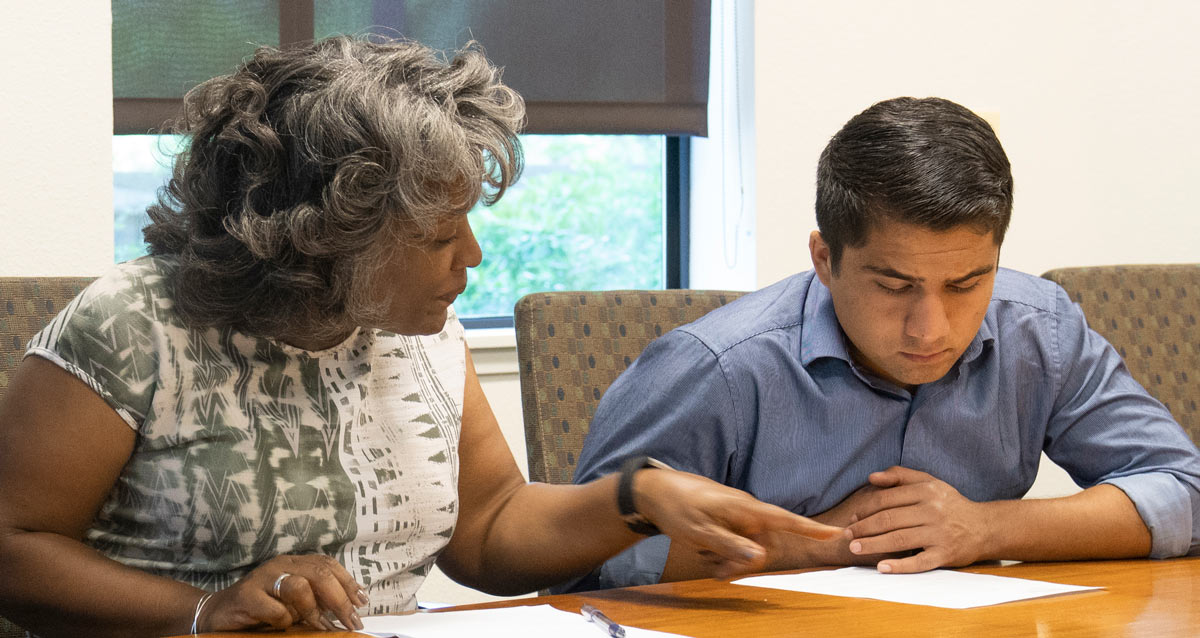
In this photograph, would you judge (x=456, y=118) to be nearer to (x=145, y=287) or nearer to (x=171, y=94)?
(x=145, y=287)

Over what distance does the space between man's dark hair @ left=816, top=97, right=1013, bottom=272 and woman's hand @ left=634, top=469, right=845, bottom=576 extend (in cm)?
37

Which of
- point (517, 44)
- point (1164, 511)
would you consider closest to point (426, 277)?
point (1164, 511)

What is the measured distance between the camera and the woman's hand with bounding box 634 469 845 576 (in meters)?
1.20

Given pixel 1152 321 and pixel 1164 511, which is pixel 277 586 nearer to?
pixel 1164 511

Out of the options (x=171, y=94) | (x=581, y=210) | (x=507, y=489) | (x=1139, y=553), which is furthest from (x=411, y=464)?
(x=581, y=210)

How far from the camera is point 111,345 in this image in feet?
3.90

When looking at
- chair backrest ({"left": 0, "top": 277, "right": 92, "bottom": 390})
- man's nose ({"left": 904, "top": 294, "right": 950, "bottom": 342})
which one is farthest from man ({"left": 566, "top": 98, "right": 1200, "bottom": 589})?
chair backrest ({"left": 0, "top": 277, "right": 92, "bottom": 390})

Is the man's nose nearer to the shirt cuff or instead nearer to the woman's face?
the shirt cuff

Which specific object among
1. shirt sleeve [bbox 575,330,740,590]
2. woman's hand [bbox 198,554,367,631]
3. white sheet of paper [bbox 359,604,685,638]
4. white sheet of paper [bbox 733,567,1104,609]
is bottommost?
white sheet of paper [bbox 733,567,1104,609]

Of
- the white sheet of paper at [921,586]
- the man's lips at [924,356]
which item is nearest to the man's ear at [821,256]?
the man's lips at [924,356]

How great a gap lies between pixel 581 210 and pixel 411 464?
1.86 m

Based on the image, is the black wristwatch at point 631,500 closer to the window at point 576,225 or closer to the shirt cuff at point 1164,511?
the shirt cuff at point 1164,511

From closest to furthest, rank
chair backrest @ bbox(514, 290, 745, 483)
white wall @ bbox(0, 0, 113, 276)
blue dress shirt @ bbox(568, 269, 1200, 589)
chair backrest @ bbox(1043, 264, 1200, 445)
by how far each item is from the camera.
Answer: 1. blue dress shirt @ bbox(568, 269, 1200, 589)
2. chair backrest @ bbox(514, 290, 745, 483)
3. chair backrest @ bbox(1043, 264, 1200, 445)
4. white wall @ bbox(0, 0, 113, 276)

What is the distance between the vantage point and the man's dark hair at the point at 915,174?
4.50 ft
